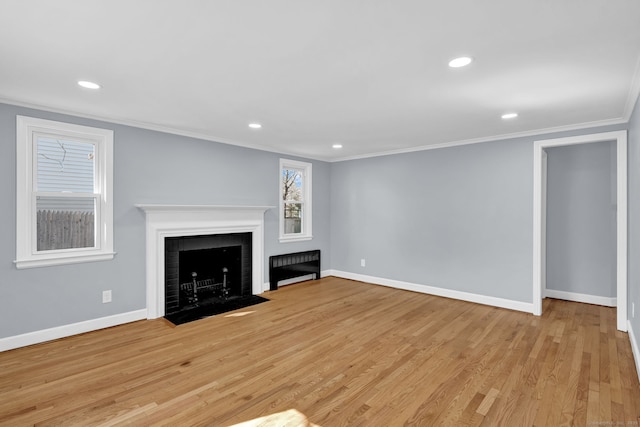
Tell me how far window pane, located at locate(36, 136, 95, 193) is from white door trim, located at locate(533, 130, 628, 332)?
5362mm

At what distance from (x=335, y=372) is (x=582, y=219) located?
440 centimetres

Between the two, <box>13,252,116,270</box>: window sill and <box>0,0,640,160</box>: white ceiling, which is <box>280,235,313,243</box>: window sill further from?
<box>13,252,116,270</box>: window sill

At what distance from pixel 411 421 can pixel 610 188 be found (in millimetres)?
4517

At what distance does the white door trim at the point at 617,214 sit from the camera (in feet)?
11.7

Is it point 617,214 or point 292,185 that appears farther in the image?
point 292,185

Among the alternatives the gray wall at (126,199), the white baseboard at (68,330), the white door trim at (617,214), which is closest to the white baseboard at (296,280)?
the gray wall at (126,199)

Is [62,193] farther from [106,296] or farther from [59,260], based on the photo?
[106,296]

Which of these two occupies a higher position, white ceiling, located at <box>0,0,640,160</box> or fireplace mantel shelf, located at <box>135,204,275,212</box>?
white ceiling, located at <box>0,0,640,160</box>

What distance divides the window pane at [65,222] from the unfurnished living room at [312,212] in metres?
0.02

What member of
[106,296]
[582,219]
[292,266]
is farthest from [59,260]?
[582,219]

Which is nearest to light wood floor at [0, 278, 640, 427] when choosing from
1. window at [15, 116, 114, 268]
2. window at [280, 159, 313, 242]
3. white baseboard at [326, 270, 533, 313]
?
white baseboard at [326, 270, 533, 313]

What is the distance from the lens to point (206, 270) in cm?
482

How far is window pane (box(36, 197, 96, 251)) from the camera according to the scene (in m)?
3.37

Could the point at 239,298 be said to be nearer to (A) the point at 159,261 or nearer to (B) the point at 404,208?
(A) the point at 159,261
